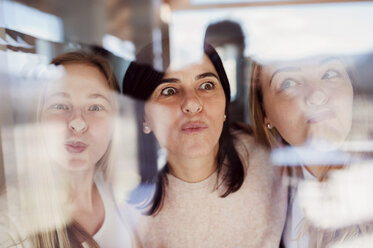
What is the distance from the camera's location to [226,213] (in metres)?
1.00

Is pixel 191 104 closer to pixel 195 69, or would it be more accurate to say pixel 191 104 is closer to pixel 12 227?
pixel 195 69

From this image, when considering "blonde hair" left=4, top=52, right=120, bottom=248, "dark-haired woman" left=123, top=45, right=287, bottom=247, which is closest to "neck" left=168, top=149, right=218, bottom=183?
"dark-haired woman" left=123, top=45, right=287, bottom=247

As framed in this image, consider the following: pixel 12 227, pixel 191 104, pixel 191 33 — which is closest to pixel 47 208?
pixel 12 227

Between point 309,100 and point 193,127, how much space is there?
0.37 meters

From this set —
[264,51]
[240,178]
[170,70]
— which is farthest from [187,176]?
[264,51]

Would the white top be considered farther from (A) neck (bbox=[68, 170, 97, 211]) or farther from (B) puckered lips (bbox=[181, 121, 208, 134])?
(A) neck (bbox=[68, 170, 97, 211])

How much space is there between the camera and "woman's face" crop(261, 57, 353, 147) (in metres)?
0.94

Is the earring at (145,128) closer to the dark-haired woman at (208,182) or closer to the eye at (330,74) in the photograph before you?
the dark-haired woman at (208,182)

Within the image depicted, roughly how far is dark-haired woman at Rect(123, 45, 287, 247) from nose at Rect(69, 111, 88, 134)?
0.17 metres

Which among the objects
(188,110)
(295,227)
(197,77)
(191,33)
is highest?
(191,33)

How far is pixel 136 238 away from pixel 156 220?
91mm

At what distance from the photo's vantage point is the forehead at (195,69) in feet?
3.10

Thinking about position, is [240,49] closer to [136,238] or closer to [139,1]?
[139,1]

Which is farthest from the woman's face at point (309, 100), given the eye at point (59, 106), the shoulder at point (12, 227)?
the shoulder at point (12, 227)
